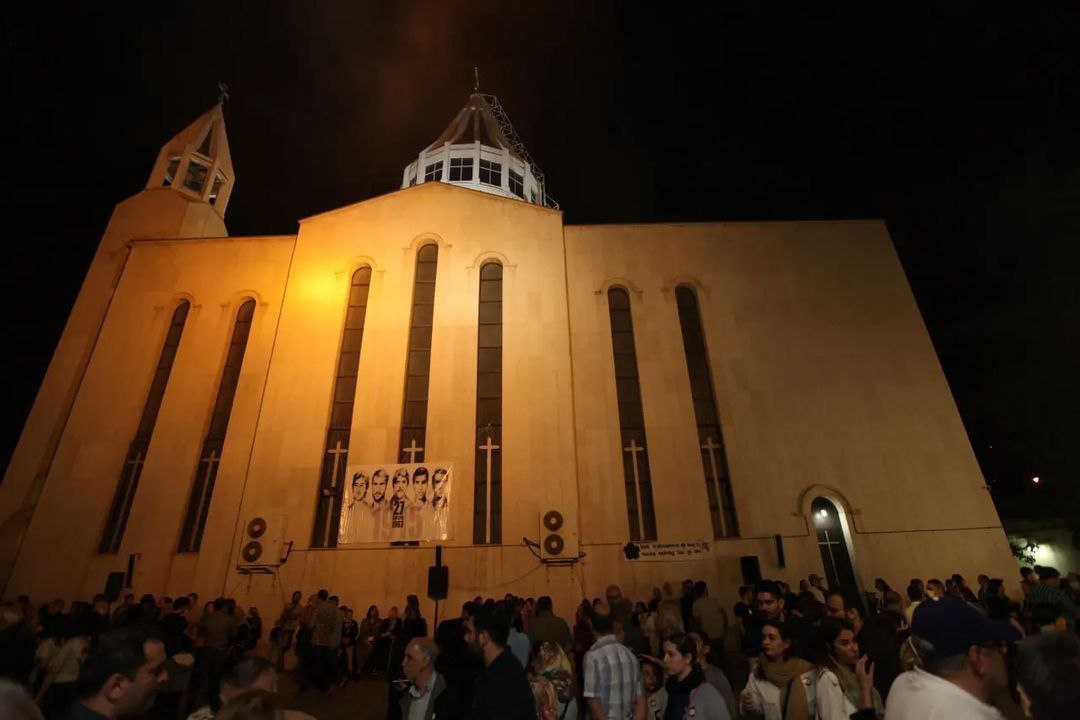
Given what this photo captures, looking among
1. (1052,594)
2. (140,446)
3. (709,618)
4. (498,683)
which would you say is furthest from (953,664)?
(140,446)

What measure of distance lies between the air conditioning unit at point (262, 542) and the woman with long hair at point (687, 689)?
11.8 metres

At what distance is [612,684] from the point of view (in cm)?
424

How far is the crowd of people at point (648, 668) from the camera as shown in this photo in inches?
95.6

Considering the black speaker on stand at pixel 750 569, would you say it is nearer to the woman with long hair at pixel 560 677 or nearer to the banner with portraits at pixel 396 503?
the banner with portraits at pixel 396 503

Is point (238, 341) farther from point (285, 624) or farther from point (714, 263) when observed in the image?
point (714, 263)

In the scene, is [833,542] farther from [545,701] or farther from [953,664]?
[953,664]

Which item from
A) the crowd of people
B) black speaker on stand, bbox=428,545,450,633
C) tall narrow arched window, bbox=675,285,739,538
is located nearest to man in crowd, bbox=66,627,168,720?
the crowd of people

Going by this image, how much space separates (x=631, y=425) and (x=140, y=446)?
1438cm

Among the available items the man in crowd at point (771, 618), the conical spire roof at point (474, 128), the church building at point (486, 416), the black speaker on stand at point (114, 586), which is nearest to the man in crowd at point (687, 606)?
the church building at point (486, 416)

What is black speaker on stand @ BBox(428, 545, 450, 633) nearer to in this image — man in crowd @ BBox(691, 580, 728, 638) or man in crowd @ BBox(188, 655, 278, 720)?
man in crowd @ BBox(691, 580, 728, 638)

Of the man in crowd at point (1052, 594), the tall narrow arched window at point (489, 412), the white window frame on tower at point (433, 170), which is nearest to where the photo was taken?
the man in crowd at point (1052, 594)

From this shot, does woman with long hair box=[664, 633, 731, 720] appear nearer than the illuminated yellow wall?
Yes

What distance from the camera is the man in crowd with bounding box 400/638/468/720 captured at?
12.9 ft

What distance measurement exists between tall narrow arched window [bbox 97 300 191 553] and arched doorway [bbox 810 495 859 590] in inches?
730
